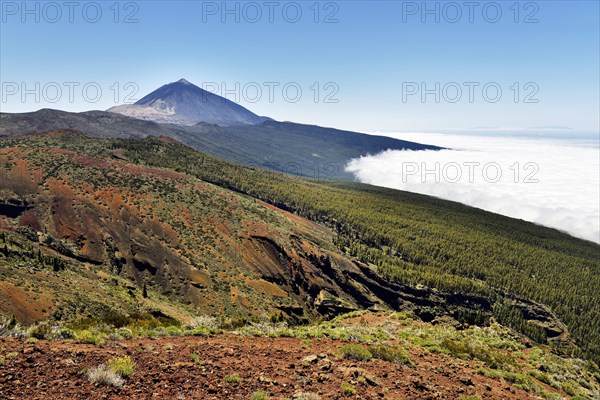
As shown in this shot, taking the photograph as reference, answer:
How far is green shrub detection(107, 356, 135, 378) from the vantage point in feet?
38.8

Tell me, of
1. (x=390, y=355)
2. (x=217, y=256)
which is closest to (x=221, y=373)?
(x=390, y=355)

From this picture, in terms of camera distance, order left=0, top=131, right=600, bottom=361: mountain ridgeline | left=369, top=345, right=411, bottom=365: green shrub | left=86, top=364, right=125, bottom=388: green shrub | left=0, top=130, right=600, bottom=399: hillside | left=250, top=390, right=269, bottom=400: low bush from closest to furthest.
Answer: left=86, top=364, right=125, bottom=388: green shrub → left=250, top=390, right=269, bottom=400: low bush → left=0, top=130, right=600, bottom=399: hillside → left=369, top=345, right=411, bottom=365: green shrub → left=0, top=131, right=600, bottom=361: mountain ridgeline

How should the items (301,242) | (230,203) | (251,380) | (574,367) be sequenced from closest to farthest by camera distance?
1. (251,380)
2. (574,367)
3. (301,242)
4. (230,203)

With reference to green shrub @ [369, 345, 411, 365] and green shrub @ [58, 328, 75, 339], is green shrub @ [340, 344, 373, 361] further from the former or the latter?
green shrub @ [58, 328, 75, 339]

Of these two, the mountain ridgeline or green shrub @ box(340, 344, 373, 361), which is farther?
the mountain ridgeline

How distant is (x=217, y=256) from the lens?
216 ft

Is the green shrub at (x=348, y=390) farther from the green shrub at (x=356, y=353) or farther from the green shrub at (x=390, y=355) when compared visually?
the green shrub at (x=390, y=355)

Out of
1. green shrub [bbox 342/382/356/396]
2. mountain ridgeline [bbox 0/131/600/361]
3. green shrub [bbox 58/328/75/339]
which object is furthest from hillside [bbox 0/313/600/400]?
mountain ridgeline [bbox 0/131/600/361]

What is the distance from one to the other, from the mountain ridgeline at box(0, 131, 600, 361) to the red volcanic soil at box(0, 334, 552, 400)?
2208 cm

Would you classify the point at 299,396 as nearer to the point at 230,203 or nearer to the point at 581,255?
the point at 230,203

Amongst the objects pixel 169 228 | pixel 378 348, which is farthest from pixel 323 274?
pixel 378 348

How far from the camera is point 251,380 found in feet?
41.5

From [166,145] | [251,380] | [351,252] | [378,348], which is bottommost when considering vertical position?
[351,252]

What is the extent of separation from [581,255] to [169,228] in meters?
214
